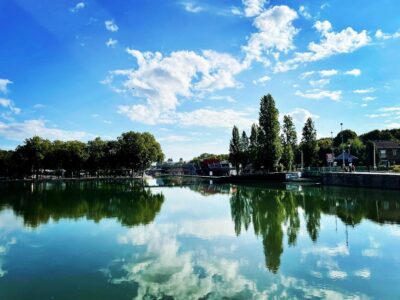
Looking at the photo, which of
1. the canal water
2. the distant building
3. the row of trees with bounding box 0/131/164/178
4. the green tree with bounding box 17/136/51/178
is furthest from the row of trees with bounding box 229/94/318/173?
the green tree with bounding box 17/136/51/178

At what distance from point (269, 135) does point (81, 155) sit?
A: 218 ft

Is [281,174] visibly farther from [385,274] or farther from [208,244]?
[385,274]

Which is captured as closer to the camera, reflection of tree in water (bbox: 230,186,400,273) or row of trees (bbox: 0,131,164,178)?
reflection of tree in water (bbox: 230,186,400,273)

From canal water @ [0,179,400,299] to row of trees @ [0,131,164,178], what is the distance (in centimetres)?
8888

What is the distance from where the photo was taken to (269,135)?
71125 mm

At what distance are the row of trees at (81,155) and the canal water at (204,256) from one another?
292 ft

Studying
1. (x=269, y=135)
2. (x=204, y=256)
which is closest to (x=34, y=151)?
(x=269, y=135)

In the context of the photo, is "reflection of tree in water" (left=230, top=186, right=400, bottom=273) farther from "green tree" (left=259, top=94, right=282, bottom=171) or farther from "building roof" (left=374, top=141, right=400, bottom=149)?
"building roof" (left=374, top=141, right=400, bottom=149)

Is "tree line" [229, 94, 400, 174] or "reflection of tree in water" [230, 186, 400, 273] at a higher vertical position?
"tree line" [229, 94, 400, 174]

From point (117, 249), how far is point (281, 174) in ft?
171

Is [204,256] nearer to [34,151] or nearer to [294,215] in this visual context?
[294,215]

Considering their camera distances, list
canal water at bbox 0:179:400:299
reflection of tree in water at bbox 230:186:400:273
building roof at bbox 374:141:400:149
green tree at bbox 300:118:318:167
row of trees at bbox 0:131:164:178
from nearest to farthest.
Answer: canal water at bbox 0:179:400:299, reflection of tree in water at bbox 230:186:400:273, green tree at bbox 300:118:318:167, building roof at bbox 374:141:400:149, row of trees at bbox 0:131:164:178

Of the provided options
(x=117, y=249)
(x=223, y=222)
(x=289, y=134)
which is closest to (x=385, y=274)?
(x=117, y=249)

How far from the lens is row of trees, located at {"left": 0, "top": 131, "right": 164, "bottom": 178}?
112 m
